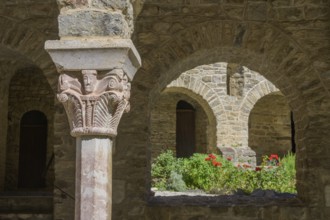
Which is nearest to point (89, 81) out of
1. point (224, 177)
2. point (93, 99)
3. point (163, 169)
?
point (93, 99)

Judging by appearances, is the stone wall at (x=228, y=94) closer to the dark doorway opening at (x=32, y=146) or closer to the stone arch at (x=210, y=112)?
the stone arch at (x=210, y=112)

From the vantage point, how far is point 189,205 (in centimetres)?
613

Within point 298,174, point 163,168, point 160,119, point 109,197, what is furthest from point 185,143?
point 109,197

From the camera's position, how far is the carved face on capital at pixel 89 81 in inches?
140

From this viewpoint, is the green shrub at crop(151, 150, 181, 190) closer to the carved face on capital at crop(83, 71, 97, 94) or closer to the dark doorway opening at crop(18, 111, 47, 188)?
the dark doorway opening at crop(18, 111, 47, 188)

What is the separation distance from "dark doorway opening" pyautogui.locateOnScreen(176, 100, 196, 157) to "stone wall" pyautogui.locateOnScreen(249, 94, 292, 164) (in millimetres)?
2040

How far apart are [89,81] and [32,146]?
9.66 metres

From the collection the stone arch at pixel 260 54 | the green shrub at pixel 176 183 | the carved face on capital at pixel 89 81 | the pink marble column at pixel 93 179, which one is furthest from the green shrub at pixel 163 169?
the carved face on capital at pixel 89 81

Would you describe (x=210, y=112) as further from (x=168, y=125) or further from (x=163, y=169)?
(x=163, y=169)

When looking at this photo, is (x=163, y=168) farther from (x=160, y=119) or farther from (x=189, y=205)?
(x=189, y=205)

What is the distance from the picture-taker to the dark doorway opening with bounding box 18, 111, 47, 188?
12.5 m

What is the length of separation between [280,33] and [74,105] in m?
3.65

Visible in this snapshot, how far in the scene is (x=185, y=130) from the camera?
16.6m

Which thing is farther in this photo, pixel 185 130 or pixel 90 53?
pixel 185 130
